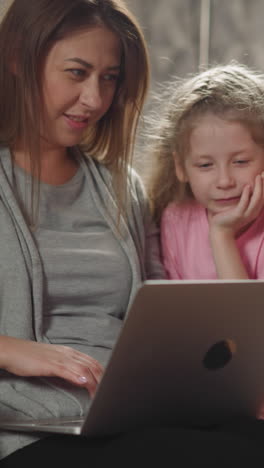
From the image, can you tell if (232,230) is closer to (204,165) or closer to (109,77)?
(204,165)

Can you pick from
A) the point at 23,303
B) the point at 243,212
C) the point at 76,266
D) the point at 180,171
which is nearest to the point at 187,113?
the point at 180,171

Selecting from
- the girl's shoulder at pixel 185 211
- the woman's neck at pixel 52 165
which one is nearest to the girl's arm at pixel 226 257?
the girl's shoulder at pixel 185 211

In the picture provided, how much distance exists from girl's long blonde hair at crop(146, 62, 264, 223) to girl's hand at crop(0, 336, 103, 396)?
0.51 m

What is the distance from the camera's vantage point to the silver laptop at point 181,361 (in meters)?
0.94

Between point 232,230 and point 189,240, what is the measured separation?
12 cm

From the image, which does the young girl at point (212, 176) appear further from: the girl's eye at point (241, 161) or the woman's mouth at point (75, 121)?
the woman's mouth at point (75, 121)

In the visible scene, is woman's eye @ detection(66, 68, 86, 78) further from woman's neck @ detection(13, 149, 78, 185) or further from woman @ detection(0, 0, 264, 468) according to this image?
woman's neck @ detection(13, 149, 78, 185)

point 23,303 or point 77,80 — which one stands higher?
point 77,80

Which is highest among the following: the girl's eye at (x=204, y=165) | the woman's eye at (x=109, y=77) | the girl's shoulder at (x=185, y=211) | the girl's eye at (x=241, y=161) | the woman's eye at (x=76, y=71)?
the woman's eye at (x=76, y=71)

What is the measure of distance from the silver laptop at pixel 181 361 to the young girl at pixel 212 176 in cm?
39

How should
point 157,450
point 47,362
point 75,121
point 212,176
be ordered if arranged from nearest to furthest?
point 157,450 < point 47,362 < point 75,121 < point 212,176

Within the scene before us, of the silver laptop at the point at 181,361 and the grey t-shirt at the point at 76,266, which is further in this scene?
the grey t-shirt at the point at 76,266

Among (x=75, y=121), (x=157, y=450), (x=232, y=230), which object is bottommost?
(x=157, y=450)

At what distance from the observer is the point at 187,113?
5.05 feet
